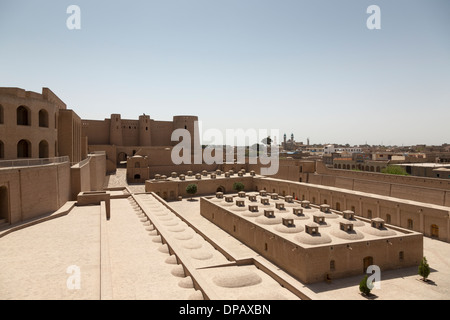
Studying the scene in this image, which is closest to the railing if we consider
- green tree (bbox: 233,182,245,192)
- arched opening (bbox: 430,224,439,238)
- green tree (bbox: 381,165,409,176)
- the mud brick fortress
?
the mud brick fortress

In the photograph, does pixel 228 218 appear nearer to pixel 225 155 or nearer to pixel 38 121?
pixel 38 121

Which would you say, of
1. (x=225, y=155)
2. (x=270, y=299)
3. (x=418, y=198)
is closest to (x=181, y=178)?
(x=225, y=155)

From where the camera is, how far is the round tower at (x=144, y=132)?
54188 millimetres

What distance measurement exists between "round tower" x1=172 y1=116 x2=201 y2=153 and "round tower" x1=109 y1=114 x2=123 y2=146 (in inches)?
387

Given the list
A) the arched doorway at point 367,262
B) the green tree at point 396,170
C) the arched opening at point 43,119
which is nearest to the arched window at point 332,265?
the arched doorway at point 367,262

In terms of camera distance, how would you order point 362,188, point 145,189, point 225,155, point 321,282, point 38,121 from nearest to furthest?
point 321,282
point 38,121
point 362,188
point 145,189
point 225,155

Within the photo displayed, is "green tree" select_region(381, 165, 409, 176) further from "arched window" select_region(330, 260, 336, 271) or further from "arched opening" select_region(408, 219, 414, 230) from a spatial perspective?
"arched window" select_region(330, 260, 336, 271)

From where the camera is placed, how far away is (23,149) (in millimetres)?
21609

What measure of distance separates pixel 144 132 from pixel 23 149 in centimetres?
3295

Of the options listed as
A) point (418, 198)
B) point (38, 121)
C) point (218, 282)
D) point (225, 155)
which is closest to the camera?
point (218, 282)

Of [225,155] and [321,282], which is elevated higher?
[225,155]

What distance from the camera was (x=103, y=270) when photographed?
10969 millimetres

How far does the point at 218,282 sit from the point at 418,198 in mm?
23616

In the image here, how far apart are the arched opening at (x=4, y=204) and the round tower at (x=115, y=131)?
3636cm
